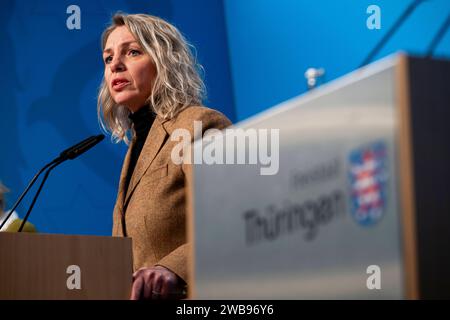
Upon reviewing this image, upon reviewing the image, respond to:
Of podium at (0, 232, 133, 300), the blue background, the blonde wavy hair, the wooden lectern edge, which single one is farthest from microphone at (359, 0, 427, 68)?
the wooden lectern edge

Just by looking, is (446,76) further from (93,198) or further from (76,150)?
(93,198)

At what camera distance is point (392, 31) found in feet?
10.6

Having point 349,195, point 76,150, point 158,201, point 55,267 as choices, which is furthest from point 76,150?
point 349,195

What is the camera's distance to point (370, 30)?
3.37m

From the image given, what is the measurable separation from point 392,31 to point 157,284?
5.78 ft

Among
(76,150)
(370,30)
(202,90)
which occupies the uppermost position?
(370,30)

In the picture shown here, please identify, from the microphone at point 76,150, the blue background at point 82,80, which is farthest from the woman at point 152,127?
the blue background at point 82,80

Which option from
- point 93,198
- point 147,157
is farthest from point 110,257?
point 93,198

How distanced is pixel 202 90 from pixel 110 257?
933mm

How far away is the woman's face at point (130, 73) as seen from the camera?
8.52 ft

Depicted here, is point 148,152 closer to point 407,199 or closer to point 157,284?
point 157,284

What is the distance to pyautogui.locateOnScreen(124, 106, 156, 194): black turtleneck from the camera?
8.53 ft

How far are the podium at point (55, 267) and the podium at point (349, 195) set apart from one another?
89 centimetres

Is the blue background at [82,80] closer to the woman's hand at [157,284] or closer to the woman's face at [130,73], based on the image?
the woman's face at [130,73]
